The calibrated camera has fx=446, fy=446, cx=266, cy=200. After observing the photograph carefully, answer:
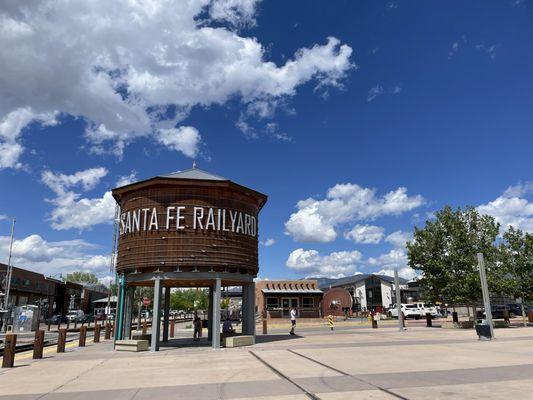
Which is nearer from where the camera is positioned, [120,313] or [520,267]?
[120,313]

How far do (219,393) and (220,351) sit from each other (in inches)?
423

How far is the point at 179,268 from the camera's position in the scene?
22.8 metres

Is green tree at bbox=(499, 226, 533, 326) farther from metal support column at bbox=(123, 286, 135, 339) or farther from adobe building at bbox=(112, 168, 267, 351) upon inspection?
metal support column at bbox=(123, 286, 135, 339)

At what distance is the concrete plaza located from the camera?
1020 centimetres

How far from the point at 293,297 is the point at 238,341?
40527 millimetres

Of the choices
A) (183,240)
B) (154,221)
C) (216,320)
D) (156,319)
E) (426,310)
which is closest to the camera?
(156,319)

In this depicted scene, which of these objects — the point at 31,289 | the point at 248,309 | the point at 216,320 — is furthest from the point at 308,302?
the point at 31,289

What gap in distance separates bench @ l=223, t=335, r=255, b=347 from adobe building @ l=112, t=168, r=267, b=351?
0.97 meters

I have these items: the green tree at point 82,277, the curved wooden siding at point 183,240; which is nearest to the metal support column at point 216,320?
the curved wooden siding at point 183,240

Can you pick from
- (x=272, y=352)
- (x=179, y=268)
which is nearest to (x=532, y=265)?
(x=272, y=352)

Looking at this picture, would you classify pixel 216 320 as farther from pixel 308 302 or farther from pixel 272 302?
pixel 308 302

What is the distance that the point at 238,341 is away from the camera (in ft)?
75.4

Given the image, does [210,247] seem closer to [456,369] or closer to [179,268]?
[179,268]

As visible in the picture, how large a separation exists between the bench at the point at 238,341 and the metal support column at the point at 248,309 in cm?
145
